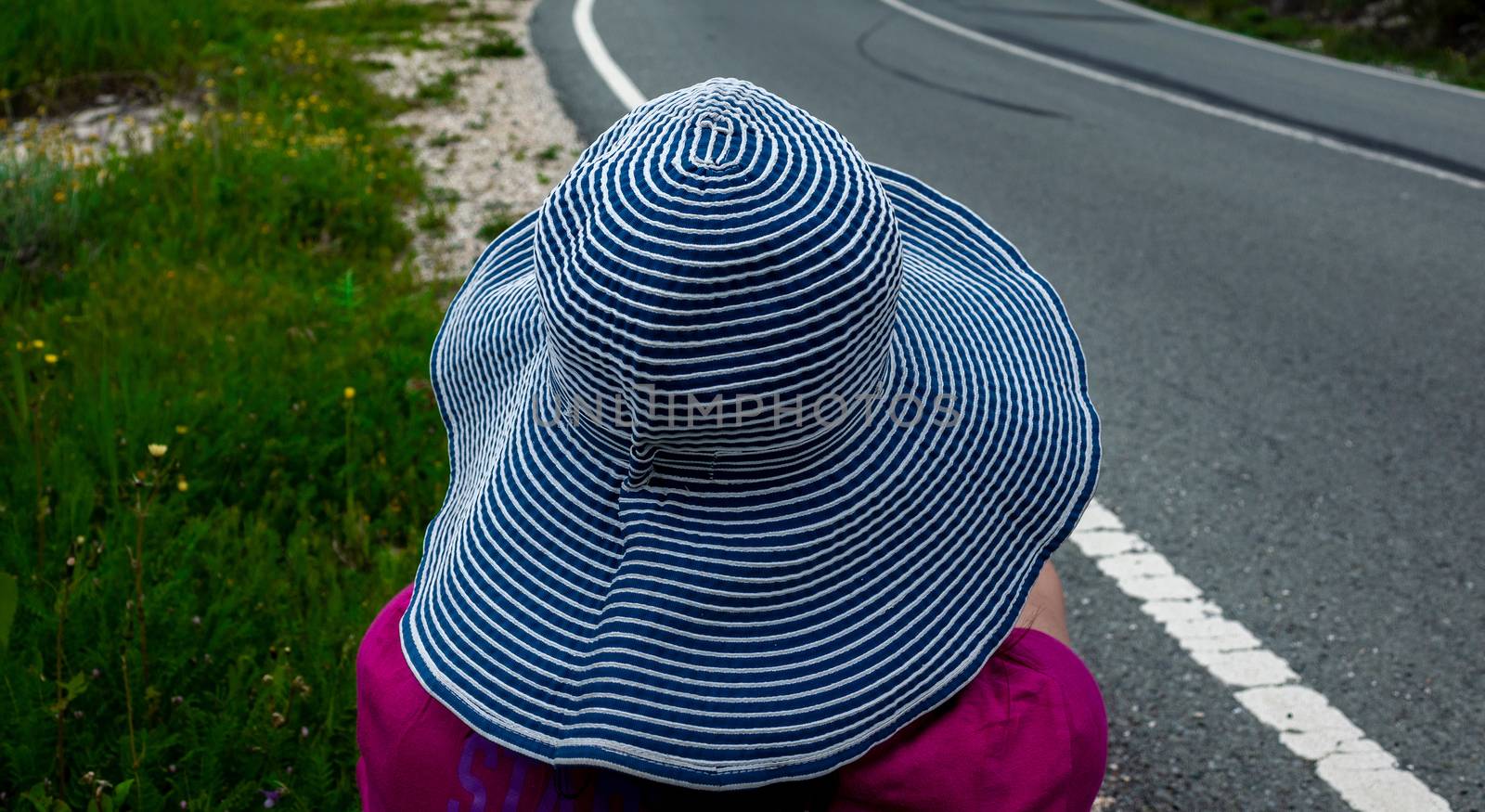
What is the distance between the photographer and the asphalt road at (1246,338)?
2525 millimetres

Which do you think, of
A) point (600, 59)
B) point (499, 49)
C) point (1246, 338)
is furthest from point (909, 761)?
point (499, 49)

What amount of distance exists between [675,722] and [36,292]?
3.85 meters

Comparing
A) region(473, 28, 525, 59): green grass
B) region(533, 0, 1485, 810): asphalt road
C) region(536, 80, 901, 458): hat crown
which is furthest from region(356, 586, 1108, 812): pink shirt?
region(473, 28, 525, 59): green grass

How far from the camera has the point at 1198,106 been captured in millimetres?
8219

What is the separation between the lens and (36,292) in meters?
4.05

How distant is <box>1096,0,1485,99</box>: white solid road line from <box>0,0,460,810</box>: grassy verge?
798 cm

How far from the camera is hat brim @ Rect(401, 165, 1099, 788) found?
1.01 metres

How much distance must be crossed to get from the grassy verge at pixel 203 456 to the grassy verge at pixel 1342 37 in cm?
906

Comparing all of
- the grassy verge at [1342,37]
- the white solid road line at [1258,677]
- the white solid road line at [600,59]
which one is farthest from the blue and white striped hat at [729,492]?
the grassy verge at [1342,37]

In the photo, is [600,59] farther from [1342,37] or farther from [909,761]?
[909,761]

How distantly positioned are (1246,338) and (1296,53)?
797 cm

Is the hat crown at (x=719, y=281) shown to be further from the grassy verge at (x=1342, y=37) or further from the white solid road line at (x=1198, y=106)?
the grassy verge at (x=1342, y=37)

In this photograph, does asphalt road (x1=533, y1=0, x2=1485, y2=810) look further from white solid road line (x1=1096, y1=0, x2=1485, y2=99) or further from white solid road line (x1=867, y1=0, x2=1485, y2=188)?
white solid road line (x1=1096, y1=0, x2=1485, y2=99)

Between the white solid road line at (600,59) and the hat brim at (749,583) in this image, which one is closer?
the hat brim at (749,583)
